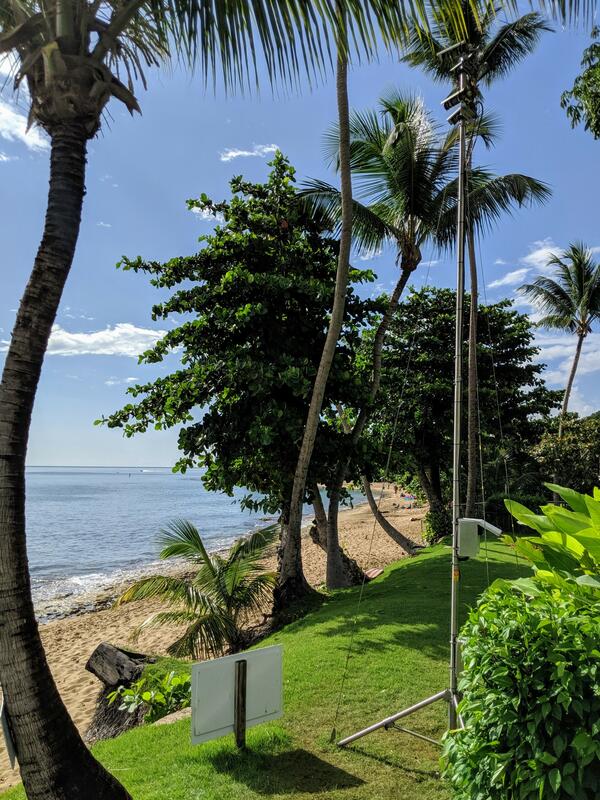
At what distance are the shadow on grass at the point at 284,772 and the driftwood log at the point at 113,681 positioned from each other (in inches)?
117

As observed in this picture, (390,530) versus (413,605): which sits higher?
(390,530)

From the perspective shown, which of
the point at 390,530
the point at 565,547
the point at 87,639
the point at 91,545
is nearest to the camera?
the point at 565,547

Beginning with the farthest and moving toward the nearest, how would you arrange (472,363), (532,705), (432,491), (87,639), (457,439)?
1. (432,491)
2. (472,363)
3. (87,639)
4. (457,439)
5. (532,705)

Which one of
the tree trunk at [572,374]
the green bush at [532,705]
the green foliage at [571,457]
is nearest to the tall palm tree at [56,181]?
the green bush at [532,705]

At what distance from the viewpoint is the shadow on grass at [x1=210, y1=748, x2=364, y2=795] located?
3670mm

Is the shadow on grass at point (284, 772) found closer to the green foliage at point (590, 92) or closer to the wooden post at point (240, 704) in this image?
the wooden post at point (240, 704)

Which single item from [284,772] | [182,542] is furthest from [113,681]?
[284,772]

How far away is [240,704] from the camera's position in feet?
13.5

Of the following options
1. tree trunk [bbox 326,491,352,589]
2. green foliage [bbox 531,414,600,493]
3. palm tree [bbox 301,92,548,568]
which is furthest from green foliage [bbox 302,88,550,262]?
green foliage [bbox 531,414,600,493]

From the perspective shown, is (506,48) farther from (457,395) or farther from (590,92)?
(457,395)

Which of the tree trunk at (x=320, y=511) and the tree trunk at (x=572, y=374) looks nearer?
the tree trunk at (x=320, y=511)

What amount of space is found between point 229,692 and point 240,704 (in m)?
0.12

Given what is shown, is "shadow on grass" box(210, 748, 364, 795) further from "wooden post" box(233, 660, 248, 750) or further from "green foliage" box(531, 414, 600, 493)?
"green foliage" box(531, 414, 600, 493)

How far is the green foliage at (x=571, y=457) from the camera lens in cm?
2031
